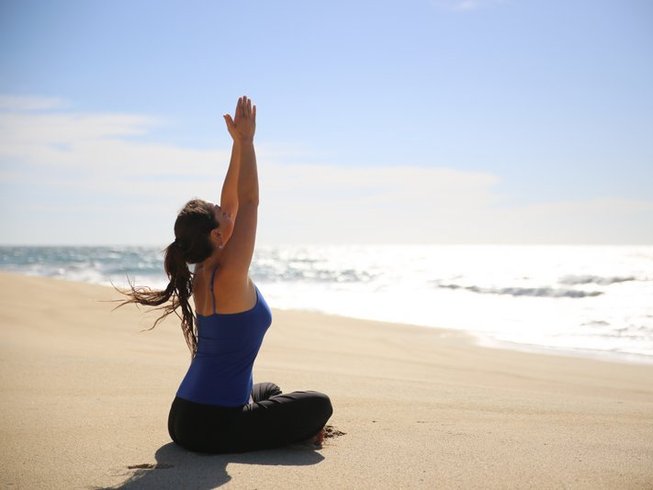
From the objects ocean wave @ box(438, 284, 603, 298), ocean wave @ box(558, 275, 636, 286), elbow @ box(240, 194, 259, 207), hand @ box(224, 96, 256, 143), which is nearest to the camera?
elbow @ box(240, 194, 259, 207)

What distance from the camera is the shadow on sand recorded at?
3080 mm

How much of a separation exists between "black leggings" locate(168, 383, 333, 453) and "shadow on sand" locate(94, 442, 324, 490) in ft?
0.18

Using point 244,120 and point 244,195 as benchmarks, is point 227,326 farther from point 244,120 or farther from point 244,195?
point 244,120

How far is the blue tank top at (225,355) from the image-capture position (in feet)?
11.1

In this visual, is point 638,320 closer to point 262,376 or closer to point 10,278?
point 262,376

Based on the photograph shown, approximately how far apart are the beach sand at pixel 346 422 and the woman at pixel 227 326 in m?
0.14

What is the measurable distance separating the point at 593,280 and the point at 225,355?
102 ft

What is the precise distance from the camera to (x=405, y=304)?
2131 centimetres

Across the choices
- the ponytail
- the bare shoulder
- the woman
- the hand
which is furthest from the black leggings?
the hand

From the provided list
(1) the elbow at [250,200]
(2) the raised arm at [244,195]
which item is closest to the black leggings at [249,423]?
(2) the raised arm at [244,195]

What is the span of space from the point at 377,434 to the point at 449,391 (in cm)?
184

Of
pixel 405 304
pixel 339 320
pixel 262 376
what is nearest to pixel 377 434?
pixel 262 376

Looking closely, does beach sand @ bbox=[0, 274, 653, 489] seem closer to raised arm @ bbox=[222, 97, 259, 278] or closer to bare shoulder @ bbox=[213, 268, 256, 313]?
bare shoulder @ bbox=[213, 268, 256, 313]

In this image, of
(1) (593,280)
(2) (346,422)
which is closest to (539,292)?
(1) (593,280)
